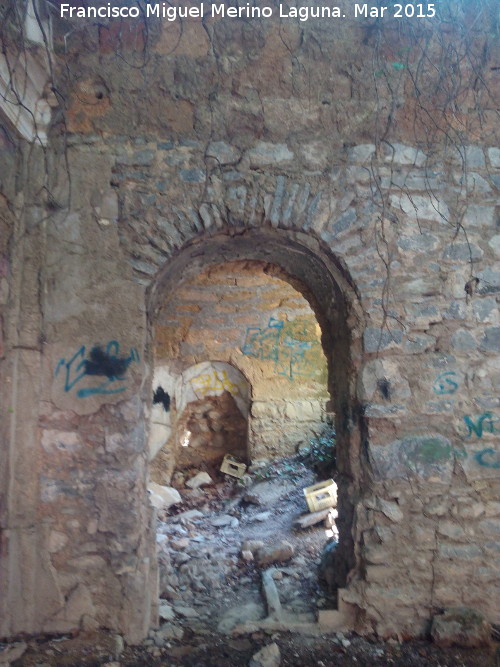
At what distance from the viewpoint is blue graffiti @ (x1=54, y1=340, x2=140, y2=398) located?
2875mm

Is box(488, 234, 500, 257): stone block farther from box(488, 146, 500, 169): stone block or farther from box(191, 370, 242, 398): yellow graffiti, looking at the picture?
box(191, 370, 242, 398): yellow graffiti

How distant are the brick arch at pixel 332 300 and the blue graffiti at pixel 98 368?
15.1 inches

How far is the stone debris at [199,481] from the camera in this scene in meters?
6.72

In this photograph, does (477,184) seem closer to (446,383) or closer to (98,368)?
(446,383)

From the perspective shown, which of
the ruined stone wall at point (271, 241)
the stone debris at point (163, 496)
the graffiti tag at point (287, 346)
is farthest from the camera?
the graffiti tag at point (287, 346)

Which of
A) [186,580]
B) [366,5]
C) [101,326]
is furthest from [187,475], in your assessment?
[366,5]

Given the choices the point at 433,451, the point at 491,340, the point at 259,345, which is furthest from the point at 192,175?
the point at 259,345

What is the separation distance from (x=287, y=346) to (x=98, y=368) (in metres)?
4.27

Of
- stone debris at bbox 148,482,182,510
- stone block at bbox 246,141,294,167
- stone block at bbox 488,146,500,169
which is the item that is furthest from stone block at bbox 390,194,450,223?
stone debris at bbox 148,482,182,510

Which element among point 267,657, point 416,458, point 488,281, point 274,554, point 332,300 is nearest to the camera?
point 267,657

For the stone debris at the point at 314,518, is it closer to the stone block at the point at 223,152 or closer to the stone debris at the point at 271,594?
the stone debris at the point at 271,594

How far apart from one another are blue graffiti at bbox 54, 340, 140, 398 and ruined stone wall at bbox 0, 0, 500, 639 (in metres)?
0.01

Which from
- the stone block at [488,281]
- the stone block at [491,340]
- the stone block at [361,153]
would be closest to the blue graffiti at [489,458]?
the stone block at [491,340]

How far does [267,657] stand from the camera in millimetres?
2742
